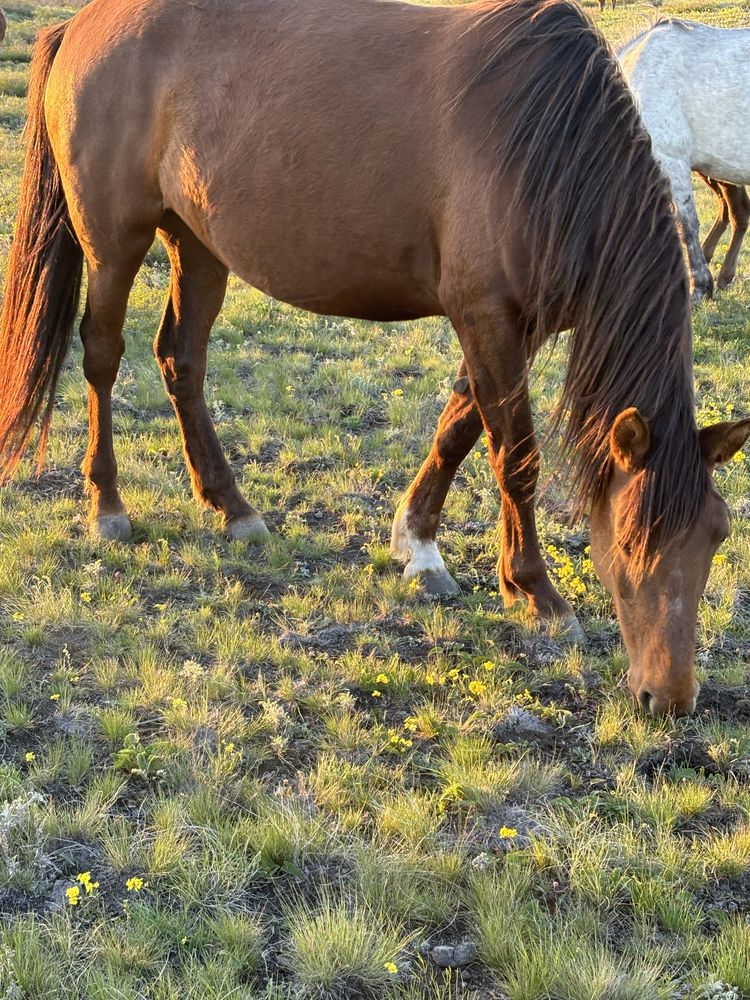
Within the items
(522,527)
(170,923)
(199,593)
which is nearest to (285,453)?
(199,593)

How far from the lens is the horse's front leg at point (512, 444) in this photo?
3.34 m

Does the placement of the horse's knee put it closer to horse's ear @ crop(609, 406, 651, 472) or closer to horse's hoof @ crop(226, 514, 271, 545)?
horse's hoof @ crop(226, 514, 271, 545)

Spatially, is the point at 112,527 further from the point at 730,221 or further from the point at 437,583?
the point at 730,221

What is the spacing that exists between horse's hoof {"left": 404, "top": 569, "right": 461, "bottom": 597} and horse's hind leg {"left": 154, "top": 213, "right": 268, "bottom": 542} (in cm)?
90

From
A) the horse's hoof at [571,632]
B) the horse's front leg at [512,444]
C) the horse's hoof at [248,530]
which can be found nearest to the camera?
the horse's front leg at [512,444]

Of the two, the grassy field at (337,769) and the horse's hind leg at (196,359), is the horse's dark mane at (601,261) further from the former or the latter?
the horse's hind leg at (196,359)

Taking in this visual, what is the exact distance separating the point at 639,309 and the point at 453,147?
93 cm

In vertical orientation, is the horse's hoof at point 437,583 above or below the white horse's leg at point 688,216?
below

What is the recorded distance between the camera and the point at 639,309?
295cm

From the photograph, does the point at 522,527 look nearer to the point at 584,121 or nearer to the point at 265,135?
the point at 584,121

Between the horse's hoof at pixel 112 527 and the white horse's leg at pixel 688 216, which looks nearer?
the horse's hoof at pixel 112 527

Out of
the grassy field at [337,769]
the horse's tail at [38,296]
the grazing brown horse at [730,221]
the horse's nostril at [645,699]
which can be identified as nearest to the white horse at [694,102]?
the grazing brown horse at [730,221]

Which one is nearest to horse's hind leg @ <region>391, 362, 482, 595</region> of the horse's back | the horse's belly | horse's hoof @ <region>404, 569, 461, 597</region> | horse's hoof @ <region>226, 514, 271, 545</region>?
horse's hoof @ <region>404, 569, 461, 597</region>

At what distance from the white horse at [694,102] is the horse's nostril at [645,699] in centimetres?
567
